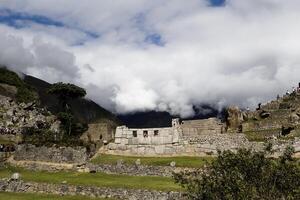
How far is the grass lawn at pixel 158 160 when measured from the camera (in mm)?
45597

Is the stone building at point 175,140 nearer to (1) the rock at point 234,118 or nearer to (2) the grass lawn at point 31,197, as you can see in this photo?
(1) the rock at point 234,118

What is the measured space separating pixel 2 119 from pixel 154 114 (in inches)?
1086

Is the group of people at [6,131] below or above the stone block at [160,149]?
above

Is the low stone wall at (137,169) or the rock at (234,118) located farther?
the rock at (234,118)

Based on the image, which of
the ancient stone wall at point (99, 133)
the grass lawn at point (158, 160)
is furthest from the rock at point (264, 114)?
the ancient stone wall at point (99, 133)

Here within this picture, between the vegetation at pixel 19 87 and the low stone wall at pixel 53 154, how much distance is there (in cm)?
2577

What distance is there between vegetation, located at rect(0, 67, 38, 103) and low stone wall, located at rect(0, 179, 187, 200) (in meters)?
33.6

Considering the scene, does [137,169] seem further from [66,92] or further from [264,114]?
[66,92]

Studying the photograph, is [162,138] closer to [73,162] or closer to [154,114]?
[73,162]

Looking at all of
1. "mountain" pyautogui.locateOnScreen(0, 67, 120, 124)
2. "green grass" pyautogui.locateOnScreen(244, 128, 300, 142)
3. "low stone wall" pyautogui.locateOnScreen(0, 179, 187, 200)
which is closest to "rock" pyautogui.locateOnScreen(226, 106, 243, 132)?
"green grass" pyautogui.locateOnScreen(244, 128, 300, 142)

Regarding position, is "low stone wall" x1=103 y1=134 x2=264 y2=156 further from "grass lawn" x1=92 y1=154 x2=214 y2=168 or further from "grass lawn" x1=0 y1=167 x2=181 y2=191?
"grass lawn" x1=0 y1=167 x2=181 y2=191

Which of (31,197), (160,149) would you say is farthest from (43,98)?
(31,197)

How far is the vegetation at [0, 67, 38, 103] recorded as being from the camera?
75.5 m

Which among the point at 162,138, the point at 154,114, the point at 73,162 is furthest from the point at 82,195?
the point at 154,114
